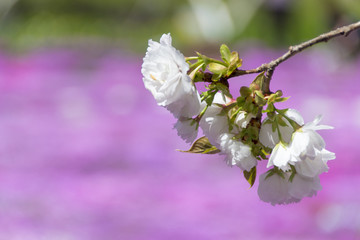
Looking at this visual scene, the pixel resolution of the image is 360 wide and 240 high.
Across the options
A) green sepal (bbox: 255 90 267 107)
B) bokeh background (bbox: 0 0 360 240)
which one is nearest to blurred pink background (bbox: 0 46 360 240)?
bokeh background (bbox: 0 0 360 240)

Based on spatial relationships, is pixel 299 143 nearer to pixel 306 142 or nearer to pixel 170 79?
pixel 306 142

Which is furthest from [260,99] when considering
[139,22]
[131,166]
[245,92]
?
[139,22]

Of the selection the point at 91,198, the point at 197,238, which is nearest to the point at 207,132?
the point at 197,238

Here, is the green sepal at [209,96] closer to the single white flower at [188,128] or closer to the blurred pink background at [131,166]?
the single white flower at [188,128]

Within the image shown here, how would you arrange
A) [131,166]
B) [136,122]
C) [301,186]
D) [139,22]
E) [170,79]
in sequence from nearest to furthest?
[170,79], [301,186], [131,166], [136,122], [139,22]

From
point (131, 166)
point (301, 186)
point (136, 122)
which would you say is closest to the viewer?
point (301, 186)

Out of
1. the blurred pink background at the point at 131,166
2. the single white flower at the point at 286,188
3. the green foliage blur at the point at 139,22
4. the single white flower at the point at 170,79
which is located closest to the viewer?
the single white flower at the point at 170,79

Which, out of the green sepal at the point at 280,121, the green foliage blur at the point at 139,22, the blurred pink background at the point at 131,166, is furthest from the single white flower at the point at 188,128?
the green foliage blur at the point at 139,22
